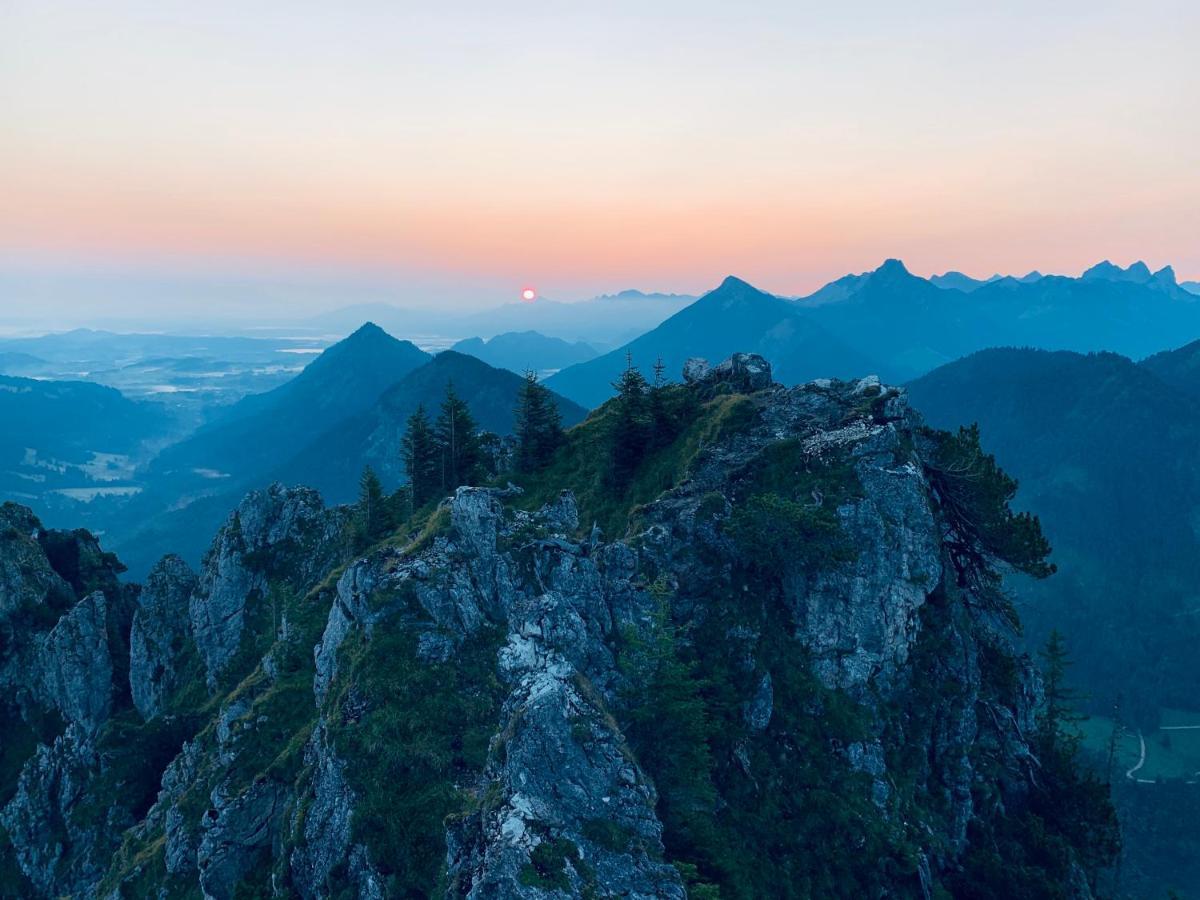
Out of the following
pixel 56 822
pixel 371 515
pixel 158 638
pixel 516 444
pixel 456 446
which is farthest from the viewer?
pixel 516 444

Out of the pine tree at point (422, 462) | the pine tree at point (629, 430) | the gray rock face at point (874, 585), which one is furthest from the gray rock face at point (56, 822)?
the gray rock face at point (874, 585)

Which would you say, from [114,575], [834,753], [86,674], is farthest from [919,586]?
[114,575]

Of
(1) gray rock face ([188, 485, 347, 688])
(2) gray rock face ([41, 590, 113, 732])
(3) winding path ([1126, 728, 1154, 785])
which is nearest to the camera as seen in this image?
(1) gray rock face ([188, 485, 347, 688])

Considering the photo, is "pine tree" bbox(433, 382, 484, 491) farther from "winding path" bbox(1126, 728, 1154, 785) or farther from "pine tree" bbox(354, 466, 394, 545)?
"winding path" bbox(1126, 728, 1154, 785)

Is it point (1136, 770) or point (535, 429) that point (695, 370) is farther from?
point (1136, 770)

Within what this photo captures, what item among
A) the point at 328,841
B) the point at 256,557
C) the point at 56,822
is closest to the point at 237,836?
the point at 328,841

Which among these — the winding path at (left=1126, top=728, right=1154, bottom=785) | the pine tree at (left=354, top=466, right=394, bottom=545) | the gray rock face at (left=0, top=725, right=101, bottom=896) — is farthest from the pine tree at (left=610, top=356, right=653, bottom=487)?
the winding path at (left=1126, top=728, right=1154, bottom=785)

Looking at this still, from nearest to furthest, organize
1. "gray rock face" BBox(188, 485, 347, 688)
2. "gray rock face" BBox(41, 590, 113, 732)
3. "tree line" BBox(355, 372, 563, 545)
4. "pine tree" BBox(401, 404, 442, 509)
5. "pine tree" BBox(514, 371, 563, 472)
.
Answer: "gray rock face" BBox(188, 485, 347, 688) < "gray rock face" BBox(41, 590, 113, 732) < "pine tree" BBox(514, 371, 563, 472) < "tree line" BBox(355, 372, 563, 545) < "pine tree" BBox(401, 404, 442, 509)

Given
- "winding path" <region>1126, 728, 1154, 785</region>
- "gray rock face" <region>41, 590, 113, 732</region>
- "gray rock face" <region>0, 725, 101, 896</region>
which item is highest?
"gray rock face" <region>41, 590, 113, 732</region>
